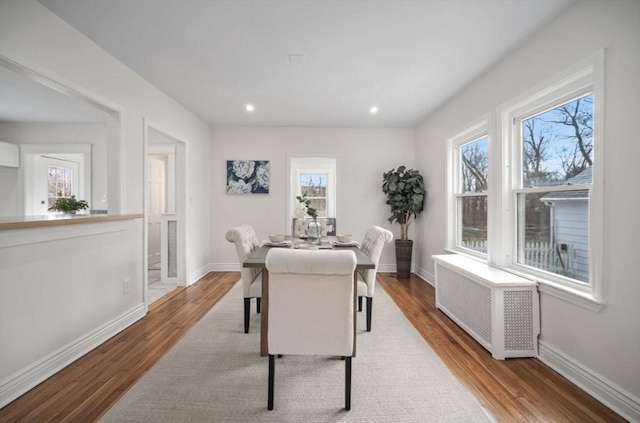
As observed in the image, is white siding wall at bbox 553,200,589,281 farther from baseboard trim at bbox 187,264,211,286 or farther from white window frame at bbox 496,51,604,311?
baseboard trim at bbox 187,264,211,286

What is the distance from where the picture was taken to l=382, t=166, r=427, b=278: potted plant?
4465 mm

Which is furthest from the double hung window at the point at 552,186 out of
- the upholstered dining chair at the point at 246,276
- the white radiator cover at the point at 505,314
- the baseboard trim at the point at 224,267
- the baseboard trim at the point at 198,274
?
the baseboard trim at the point at 198,274

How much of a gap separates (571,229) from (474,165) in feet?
4.92

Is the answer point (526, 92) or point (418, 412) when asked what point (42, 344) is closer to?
point (418, 412)

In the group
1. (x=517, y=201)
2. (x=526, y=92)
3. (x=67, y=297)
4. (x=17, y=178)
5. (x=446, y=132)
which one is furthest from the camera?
(x=17, y=178)

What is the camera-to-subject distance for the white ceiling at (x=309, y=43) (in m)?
1.92

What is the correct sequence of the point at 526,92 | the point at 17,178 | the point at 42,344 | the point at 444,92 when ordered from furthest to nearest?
1. the point at 17,178
2. the point at 444,92
3. the point at 526,92
4. the point at 42,344

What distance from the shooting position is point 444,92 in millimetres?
3354

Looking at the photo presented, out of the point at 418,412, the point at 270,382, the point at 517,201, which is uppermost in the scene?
the point at 517,201

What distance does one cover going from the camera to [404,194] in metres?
4.58

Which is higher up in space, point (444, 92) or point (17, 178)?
point (444, 92)

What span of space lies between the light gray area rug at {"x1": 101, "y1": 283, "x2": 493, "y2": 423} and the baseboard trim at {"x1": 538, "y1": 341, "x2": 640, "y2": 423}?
0.77 m

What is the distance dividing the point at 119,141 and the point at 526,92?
3652mm

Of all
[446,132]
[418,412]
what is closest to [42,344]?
[418,412]
